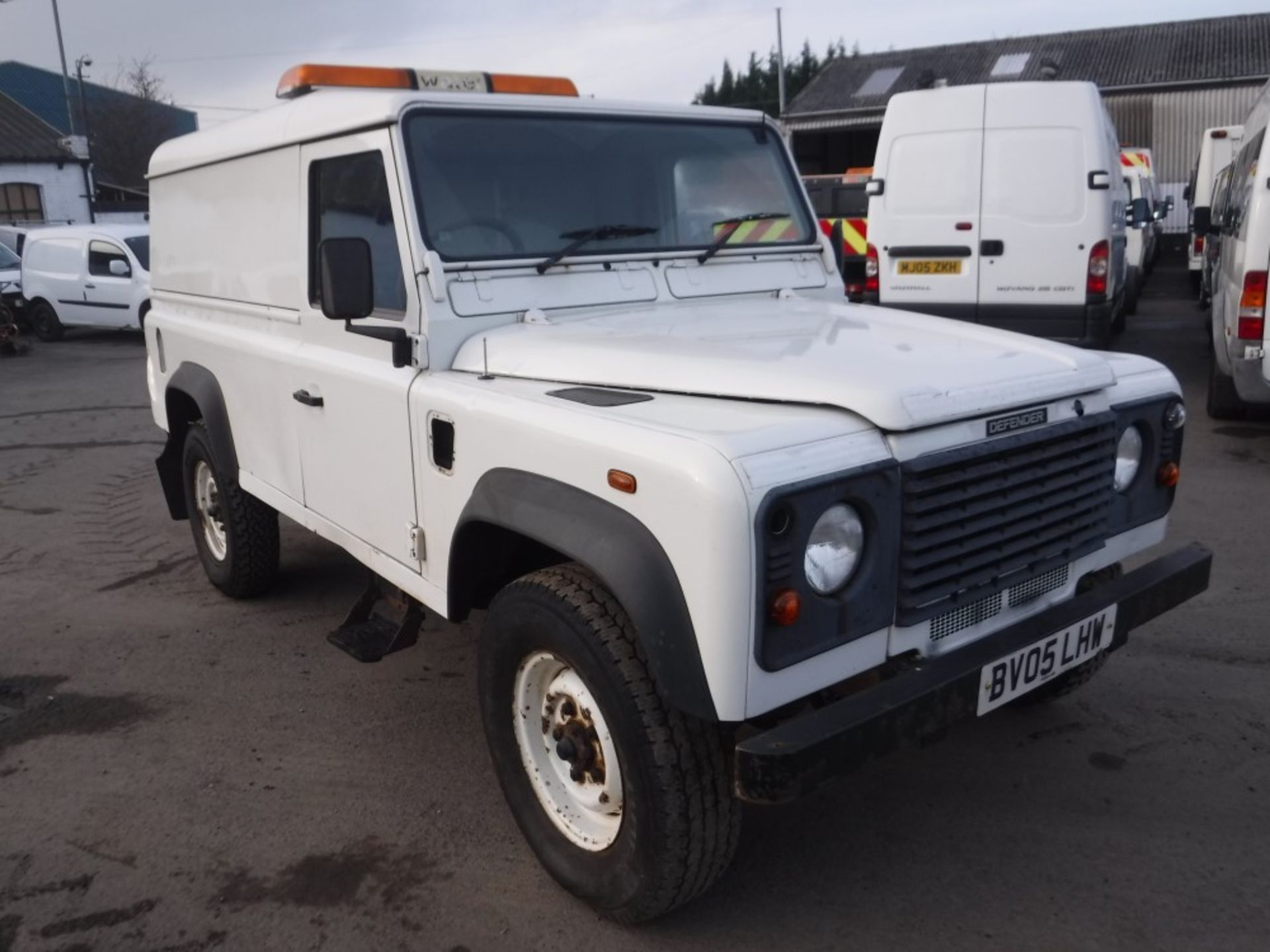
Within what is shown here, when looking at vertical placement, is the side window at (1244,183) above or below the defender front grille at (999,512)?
above

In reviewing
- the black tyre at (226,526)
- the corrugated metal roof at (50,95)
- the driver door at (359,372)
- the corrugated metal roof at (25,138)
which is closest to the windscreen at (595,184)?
the driver door at (359,372)

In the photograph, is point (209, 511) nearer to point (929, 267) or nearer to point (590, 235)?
point (590, 235)

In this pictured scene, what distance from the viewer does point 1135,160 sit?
18.2 metres

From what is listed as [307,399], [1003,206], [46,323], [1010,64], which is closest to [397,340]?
[307,399]

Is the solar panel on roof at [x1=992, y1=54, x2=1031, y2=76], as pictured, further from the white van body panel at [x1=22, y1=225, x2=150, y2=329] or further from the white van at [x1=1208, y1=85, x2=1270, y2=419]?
the white van at [x1=1208, y1=85, x2=1270, y2=419]

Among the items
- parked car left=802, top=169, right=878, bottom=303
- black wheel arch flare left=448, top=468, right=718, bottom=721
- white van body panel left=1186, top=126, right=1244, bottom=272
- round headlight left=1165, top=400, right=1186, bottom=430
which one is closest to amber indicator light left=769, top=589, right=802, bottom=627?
black wheel arch flare left=448, top=468, right=718, bottom=721

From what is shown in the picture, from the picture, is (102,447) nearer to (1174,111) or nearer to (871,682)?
(871,682)

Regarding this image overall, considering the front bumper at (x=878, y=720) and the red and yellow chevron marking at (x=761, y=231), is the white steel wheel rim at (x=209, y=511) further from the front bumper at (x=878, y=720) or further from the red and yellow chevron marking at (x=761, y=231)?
the front bumper at (x=878, y=720)

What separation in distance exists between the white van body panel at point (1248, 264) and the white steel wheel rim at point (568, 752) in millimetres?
5817

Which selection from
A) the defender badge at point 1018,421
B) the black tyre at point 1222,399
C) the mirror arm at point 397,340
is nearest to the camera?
the defender badge at point 1018,421

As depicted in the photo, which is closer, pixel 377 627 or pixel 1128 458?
pixel 1128 458

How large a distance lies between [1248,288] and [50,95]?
53694 millimetres

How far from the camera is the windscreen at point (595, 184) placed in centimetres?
345

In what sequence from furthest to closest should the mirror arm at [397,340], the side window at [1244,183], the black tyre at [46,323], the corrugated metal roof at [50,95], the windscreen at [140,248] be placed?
1. the corrugated metal roof at [50,95]
2. the black tyre at [46,323]
3. the windscreen at [140,248]
4. the side window at [1244,183]
5. the mirror arm at [397,340]
